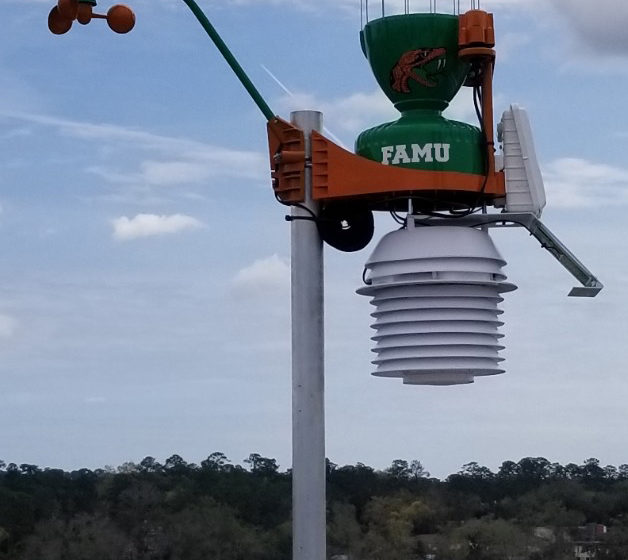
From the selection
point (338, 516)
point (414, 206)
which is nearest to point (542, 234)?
point (414, 206)

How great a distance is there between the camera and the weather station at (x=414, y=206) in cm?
1573

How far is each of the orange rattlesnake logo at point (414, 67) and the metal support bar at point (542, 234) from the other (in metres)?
1.19

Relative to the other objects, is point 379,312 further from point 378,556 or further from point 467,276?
point 378,556

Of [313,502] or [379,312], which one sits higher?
[379,312]

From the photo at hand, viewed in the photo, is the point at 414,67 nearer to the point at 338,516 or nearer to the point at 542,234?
the point at 542,234

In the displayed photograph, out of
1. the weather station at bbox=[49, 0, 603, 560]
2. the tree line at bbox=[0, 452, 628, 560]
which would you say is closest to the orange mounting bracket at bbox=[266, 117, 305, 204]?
the weather station at bbox=[49, 0, 603, 560]

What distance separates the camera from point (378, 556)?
49000 millimetres

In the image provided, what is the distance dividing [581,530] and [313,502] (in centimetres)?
3965

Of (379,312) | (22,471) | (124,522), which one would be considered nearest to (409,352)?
(379,312)

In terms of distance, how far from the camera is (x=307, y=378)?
15.9m

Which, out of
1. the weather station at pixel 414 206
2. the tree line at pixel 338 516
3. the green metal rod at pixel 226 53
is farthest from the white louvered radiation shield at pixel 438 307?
the tree line at pixel 338 516

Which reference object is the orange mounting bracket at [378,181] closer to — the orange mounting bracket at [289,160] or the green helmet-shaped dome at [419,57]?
the orange mounting bracket at [289,160]

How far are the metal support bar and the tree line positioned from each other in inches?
1282

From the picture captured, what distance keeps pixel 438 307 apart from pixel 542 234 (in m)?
1.22
